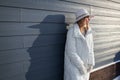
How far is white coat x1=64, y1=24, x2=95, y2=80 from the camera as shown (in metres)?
2.62

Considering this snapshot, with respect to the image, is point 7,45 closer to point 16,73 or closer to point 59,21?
point 16,73

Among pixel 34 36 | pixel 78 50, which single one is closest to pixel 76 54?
pixel 78 50

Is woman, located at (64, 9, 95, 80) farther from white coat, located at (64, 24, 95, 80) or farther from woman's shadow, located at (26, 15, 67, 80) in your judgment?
woman's shadow, located at (26, 15, 67, 80)

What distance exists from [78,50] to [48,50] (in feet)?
1.37

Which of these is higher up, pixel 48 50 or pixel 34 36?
pixel 34 36

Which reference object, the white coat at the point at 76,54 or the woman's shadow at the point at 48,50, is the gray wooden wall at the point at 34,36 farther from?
the white coat at the point at 76,54

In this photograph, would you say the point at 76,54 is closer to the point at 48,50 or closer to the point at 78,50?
the point at 78,50

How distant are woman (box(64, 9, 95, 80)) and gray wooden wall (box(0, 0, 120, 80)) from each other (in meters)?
0.18

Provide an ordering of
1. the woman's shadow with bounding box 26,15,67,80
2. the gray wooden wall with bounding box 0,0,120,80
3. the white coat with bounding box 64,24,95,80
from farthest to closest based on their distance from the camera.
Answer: the white coat with bounding box 64,24,95,80, the woman's shadow with bounding box 26,15,67,80, the gray wooden wall with bounding box 0,0,120,80

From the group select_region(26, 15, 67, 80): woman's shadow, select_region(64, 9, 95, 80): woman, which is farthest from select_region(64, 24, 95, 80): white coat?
select_region(26, 15, 67, 80): woman's shadow

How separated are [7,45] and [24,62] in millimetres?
325

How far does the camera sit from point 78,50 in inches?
106

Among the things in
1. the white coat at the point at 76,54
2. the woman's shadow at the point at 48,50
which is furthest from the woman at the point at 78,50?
the woman's shadow at the point at 48,50

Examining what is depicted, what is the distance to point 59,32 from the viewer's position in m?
2.75
